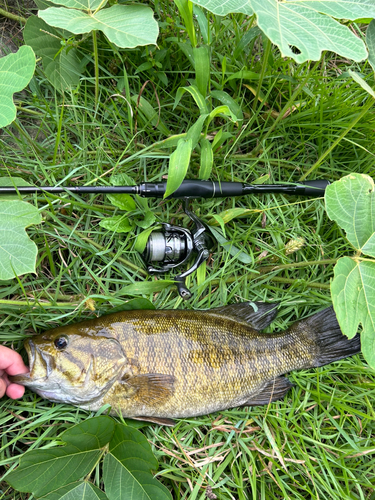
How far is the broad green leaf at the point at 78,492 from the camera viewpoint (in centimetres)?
223

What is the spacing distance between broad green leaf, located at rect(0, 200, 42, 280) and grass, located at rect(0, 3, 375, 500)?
1.42ft

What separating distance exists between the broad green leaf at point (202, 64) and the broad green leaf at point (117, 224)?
3.79 feet

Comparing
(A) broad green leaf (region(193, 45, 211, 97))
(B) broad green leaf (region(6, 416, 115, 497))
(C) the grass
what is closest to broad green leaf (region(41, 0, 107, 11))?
(C) the grass

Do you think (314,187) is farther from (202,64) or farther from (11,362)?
(11,362)

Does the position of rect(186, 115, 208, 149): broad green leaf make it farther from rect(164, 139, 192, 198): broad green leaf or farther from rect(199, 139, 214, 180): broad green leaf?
rect(164, 139, 192, 198): broad green leaf

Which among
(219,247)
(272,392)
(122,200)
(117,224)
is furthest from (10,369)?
(272,392)

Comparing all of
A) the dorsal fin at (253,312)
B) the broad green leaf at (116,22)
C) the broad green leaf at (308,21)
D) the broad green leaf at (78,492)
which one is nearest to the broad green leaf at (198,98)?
the broad green leaf at (116,22)

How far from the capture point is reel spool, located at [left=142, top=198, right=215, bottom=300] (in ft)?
9.02

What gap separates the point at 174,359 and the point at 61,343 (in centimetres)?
76

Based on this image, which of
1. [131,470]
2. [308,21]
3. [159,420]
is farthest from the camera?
[159,420]

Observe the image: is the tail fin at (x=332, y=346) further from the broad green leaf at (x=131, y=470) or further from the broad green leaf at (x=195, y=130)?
the broad green leaf at (x=195, y=130)

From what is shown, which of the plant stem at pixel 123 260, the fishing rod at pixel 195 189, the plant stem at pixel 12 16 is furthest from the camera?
the plant stem at pixel 12 16

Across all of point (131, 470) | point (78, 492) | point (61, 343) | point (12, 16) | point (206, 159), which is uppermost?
point (12, 16)

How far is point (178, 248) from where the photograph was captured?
2766mm
